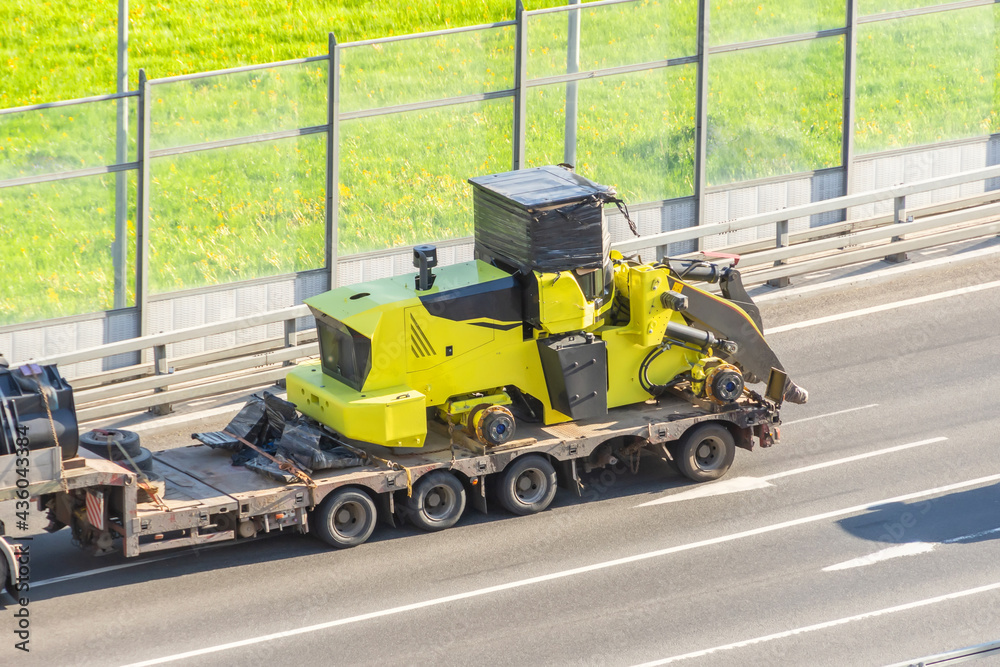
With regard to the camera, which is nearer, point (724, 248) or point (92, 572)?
point (92, 572)

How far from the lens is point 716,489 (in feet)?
54.2

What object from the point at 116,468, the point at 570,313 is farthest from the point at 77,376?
the point at 570,313

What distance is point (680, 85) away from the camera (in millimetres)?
21781

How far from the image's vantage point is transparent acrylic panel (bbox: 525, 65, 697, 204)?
21.1m

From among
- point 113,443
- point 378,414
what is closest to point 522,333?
Answer: point 378,414

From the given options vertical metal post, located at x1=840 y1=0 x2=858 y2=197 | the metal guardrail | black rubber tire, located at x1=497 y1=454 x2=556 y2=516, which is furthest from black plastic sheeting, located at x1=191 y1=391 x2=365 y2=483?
vertical metal post, located at x1=840 y1=0 x2=858 y2=197

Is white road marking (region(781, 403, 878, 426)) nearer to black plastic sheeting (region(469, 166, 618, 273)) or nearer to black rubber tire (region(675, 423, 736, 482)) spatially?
black rubber tire (region(675, 423, 736, 482))

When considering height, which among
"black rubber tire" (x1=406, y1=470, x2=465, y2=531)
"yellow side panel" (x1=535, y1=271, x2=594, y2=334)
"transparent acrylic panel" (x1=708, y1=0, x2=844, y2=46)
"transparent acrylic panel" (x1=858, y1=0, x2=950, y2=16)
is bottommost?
"black rubber tire" (x1=406, y1=470, x2=465, y2=531)

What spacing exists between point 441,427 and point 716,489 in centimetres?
317

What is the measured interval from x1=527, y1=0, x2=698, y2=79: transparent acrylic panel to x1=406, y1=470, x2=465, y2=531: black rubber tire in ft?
24.6

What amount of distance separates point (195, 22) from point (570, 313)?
17.4 m

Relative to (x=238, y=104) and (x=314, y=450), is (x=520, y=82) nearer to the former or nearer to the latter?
(x=238, y=104)

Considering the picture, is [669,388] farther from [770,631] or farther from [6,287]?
[6,287]

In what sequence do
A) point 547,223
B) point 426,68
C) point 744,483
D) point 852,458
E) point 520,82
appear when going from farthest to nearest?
point 520,82
point 426,68
point 852,458
point 744,483
point 547,223
